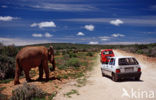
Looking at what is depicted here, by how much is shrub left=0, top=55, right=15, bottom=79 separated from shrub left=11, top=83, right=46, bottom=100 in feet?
22.7

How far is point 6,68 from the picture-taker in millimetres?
15164

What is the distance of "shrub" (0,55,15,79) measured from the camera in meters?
14.8

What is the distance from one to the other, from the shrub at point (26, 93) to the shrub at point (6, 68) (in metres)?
6.92

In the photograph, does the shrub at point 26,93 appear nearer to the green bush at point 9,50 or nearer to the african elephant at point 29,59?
the african elephant at point 29,59

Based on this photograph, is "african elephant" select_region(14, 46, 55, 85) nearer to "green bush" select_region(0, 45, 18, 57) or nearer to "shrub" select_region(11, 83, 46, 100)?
"shrub" select_region(11, 83, 46, 100)

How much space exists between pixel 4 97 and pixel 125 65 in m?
7.27

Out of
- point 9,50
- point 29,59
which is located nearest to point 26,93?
point 29,59

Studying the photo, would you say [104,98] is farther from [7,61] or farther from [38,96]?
[7,61]

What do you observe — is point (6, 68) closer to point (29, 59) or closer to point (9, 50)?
point (29, 59)

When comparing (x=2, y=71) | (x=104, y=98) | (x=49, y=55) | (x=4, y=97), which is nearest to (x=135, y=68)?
(x=104, y=98)

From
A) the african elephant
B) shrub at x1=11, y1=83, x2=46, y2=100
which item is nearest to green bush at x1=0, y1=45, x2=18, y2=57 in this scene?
the african elephant

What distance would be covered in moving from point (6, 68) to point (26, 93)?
7782 mm

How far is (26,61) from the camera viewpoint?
455 inches

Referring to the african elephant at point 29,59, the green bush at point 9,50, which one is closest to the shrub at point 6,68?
the african elephant at point 29,59
